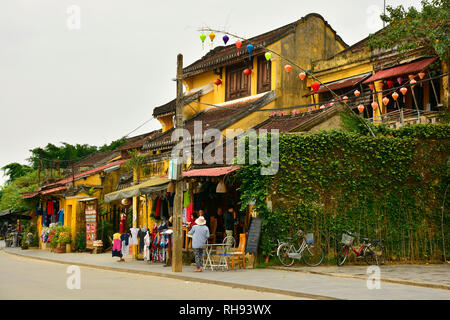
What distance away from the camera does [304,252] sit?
17.6m

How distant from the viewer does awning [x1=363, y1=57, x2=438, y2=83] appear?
71.8ft

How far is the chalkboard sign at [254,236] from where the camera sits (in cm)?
1738

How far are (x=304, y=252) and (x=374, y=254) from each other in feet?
7.23

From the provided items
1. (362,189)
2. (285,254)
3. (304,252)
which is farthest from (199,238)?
(362,189)

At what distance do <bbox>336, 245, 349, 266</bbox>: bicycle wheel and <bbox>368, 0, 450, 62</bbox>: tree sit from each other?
854 cm

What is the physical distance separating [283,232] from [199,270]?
2.96m

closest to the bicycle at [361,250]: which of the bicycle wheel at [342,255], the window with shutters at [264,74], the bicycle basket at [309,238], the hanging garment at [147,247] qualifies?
the bicycle wheel at [342,255]

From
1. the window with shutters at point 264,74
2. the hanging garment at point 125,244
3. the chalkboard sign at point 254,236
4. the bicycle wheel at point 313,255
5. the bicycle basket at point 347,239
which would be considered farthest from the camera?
the window with shutters at point 264,74

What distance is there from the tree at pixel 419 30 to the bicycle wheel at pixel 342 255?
8545 millimetres

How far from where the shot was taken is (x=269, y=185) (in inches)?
699

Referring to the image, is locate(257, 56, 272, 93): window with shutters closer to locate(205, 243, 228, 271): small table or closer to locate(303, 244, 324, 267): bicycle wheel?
locate(205, 243, 228, 271): small table

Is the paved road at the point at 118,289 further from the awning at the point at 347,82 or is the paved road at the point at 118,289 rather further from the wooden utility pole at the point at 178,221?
the awning at the point at 347,82
